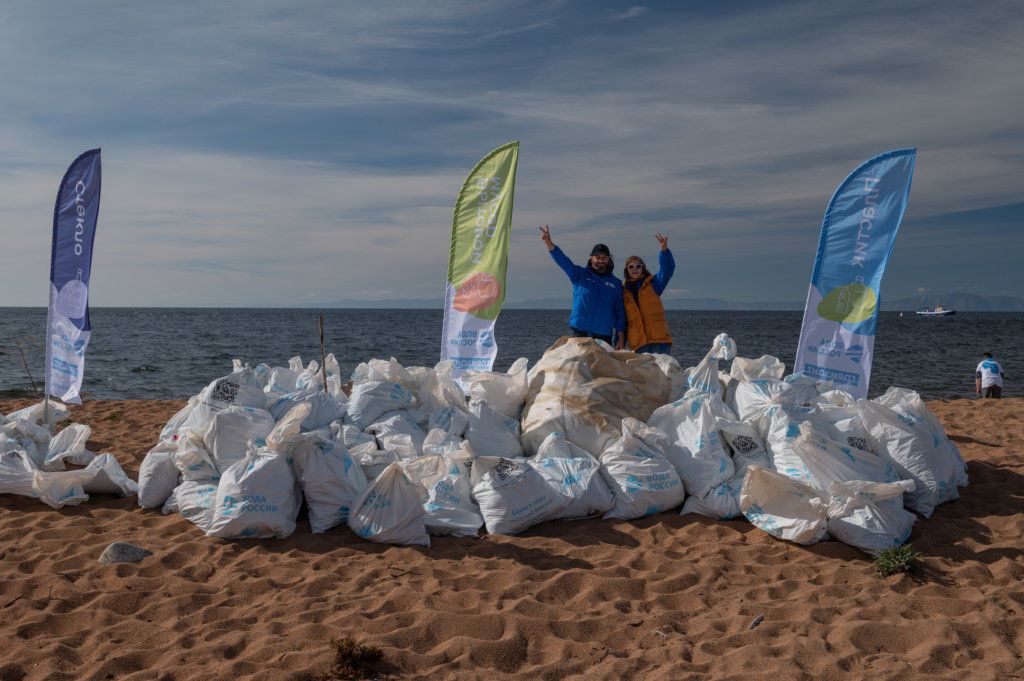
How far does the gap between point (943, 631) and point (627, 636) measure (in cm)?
137

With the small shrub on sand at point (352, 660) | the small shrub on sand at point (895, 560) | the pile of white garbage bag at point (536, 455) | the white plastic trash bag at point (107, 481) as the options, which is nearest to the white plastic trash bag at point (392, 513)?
the pile of white garbage bag at point (536, 455)

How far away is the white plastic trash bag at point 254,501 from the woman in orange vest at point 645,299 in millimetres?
3375

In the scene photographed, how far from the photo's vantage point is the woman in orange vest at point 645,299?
235 inches

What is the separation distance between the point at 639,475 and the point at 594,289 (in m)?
2.14

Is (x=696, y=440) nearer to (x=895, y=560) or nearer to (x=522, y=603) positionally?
(x=895, y=560)

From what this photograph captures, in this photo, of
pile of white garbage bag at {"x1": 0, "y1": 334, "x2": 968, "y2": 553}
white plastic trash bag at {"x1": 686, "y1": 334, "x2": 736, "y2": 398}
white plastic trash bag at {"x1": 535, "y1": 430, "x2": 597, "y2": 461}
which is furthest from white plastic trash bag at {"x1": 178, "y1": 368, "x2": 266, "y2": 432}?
white plastic trash bag at {"x1": 686, "y1": 334, "x2": 736, "y2": 398}

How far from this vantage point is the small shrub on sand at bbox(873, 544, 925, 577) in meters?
3.36

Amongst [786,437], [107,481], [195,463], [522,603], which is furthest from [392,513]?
[786,437]

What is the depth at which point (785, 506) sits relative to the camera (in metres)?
3.76

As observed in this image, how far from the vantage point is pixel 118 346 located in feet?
88.9

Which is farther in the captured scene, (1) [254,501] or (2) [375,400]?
(2) [375,400]

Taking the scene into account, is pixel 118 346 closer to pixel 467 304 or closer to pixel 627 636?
pixel 467 304

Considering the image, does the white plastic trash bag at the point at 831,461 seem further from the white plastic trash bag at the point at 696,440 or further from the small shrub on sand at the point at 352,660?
the small shrub on sand at the point at 352,660

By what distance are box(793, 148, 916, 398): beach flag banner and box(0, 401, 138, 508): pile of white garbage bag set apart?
5.46 metres
